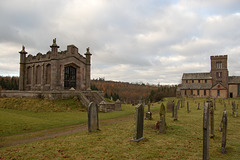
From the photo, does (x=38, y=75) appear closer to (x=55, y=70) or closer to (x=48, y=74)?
(x=48, y=74)

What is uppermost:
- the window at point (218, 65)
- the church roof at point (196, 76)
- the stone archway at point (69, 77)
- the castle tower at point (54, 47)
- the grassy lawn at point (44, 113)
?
the window at point (218, 65)

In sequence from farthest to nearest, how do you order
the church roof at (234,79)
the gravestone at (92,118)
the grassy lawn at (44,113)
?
the church roof at (234,79), the grassy lawn at (44,113), the gravestone at (92,118)

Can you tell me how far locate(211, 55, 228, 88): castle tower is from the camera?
6394cm

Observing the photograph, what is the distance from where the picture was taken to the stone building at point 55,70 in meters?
29.5

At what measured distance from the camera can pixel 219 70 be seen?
65312mm

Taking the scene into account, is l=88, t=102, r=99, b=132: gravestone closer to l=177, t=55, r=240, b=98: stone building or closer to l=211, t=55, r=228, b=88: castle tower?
l=177, t=55, r=240, b=98: stone building

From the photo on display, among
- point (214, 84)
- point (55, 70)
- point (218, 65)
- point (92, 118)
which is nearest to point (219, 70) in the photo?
point (218, 65)

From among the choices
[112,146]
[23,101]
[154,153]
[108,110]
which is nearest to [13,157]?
[112,146]

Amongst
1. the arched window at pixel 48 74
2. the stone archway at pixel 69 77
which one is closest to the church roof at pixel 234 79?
the stone archway at pixel 69 77

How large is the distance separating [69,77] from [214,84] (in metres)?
56.1

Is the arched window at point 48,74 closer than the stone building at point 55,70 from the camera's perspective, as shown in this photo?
No

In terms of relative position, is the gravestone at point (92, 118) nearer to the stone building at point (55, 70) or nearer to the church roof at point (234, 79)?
the stone building at point (55, 70)

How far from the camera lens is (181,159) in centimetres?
722

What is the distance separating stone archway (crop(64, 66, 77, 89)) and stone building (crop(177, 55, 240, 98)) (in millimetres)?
46492
